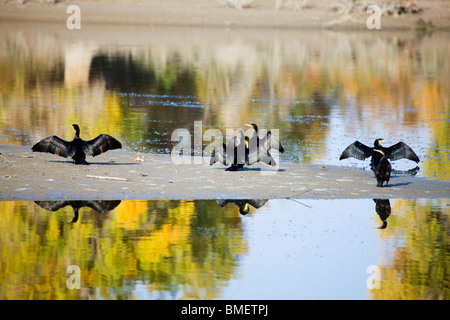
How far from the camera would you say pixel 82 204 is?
12.0 metres

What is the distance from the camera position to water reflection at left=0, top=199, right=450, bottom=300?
898 cm

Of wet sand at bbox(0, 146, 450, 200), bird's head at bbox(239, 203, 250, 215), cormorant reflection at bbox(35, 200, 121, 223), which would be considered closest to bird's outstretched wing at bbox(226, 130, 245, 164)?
wet sand at bbox(0, 146, 450, 200)

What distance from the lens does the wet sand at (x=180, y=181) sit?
1266 cm

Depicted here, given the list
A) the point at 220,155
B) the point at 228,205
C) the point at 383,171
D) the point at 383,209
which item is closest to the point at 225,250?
the point at 228,205

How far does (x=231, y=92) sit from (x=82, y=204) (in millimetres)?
18426

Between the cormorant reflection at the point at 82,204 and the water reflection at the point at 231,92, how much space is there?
5.03 m

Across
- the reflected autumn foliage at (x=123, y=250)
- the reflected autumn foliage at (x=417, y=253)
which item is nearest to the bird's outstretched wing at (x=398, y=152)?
the reflected autumn foliage at (x=417, y=253)

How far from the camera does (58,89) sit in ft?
97.2

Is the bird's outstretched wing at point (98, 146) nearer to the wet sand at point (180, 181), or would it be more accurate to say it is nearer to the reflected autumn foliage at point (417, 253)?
the wet sand at point (180, 181)

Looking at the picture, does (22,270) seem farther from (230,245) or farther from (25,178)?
(25,178)

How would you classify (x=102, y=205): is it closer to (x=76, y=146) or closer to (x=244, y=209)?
(x=244, y=209)
